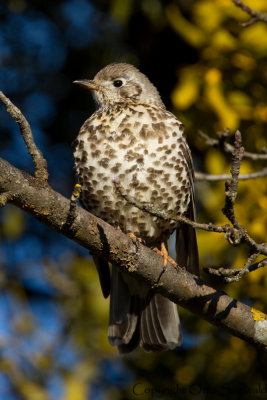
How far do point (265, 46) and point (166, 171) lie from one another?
1.05m

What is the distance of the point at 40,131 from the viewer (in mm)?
4840

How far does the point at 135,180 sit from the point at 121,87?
1.05 metres

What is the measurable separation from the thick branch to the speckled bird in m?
0.57

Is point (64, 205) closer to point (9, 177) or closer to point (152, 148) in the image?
point (9, 177)

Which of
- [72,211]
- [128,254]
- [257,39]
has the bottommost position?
Answer: [72,211]

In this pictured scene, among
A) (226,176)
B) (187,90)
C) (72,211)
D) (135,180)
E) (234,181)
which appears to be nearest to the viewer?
(234,181)

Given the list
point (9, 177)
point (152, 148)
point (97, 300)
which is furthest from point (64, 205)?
point (97, 300)

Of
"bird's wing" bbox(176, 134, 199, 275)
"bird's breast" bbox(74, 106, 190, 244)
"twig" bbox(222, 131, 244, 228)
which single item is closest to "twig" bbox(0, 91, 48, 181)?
"twig" bbox(222, 131, 244, 228)

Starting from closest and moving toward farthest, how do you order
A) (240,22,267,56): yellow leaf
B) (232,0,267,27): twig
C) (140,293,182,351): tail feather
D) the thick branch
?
the thick branch → (232,0,267,27): twig → (240,22,267,56): yellow leaf → (140,293,182,351): tail feather

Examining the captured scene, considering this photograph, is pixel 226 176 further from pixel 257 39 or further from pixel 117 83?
pixel 117 83

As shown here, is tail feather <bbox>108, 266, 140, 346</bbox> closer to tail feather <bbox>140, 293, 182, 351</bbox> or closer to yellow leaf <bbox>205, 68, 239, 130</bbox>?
tail feather <bbox>140, 293, 182, 351</bbox>

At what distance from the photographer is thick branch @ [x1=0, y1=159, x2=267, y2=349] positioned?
8.60ft

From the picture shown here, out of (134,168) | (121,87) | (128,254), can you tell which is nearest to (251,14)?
(134,168)

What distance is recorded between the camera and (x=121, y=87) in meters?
4.41
